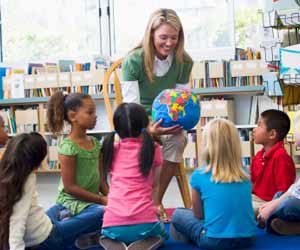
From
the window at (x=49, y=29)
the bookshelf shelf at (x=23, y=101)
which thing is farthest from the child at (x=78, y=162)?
the window at (x=49, y=29)

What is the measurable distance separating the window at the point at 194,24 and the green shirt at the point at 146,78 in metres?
2.64

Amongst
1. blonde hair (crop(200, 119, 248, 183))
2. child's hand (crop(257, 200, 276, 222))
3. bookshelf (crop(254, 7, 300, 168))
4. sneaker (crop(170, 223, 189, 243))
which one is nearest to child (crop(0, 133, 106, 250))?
sneaker (crop(170, 223, 189, 243))

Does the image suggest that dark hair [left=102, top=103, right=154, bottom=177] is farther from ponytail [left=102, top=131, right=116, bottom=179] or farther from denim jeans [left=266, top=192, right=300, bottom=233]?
denim jeans [left=266, top=192, right=300, bottom=233]

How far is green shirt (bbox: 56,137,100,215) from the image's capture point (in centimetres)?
252

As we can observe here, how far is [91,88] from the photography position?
5.36 m

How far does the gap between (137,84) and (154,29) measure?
298 mm

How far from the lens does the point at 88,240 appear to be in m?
2.47

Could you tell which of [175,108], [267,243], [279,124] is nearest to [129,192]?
[175,108]

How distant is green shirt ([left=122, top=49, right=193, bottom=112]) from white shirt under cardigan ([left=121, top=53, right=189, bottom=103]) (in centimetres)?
2

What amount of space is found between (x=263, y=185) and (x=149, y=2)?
3.53m

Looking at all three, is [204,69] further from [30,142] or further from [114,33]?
[30,142]

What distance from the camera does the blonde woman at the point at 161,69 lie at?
108 inches

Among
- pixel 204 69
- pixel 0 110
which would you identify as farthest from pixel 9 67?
pixel 204 69

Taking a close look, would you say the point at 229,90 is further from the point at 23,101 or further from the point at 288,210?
the point at 288,210
